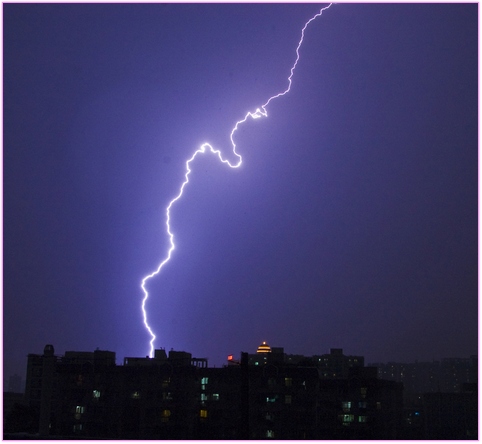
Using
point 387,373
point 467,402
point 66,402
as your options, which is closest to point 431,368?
point 387,373

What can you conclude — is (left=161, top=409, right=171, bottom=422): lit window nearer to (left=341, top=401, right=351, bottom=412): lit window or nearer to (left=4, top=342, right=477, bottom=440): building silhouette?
(left=4, top=342, right=477, bottom=440): building silhouette

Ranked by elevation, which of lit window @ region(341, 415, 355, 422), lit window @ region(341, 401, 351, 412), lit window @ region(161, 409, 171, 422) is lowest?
lit window @ region(341, 415, 355, 422)

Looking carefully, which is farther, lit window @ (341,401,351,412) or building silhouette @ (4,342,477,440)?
lit window @ (341,401,351,412)

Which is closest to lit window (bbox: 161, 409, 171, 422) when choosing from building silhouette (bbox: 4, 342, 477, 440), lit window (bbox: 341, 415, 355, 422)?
building silhouette (bbox: 4, 342, 477, 440)

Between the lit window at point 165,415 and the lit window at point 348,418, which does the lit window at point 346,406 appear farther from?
the lit window at point 165,415

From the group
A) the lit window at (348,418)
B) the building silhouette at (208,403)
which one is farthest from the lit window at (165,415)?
the lit window at (348,418)

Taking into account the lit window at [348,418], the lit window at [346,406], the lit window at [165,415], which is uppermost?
the lit window at [346,406]

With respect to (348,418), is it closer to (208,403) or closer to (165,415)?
(208,403)

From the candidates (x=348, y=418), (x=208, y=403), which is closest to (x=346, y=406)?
(x=348, y=418)

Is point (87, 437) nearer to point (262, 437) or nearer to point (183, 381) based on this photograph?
point (183, 381)

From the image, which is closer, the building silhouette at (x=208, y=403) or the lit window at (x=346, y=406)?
the building silhouette at (x=208, y=403)

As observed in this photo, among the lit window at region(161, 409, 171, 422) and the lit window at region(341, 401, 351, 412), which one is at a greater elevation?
the lit window at region(341, 401, 351, 412)
